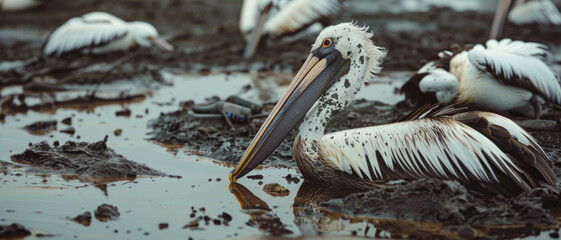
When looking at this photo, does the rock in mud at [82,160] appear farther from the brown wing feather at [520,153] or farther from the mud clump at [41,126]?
the brown wing feather at [520,153]

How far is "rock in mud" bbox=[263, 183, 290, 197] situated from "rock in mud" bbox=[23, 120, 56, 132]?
2437 millimetres

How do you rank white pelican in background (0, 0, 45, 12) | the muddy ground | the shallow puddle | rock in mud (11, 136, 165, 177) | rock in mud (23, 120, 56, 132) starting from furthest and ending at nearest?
white pelican in background (0, 0, 45, 12) → rock in mud (23, 120, 56, 132) → rock in mud (11, 136, 165, 177) → the muddy ground → the shallow puddle

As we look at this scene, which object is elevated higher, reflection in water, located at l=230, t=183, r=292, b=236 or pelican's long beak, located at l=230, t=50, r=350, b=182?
pelican's long beak, located at l=230, t=50, r=350, b=182

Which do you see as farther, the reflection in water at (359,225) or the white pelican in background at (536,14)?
the white pelican in background at (536,14)

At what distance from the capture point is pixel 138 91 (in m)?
7.61

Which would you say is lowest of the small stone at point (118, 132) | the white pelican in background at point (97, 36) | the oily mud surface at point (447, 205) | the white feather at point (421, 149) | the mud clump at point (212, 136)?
the oily mud surface at point (447, 205)

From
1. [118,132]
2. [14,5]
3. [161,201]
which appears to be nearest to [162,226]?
[161,201]

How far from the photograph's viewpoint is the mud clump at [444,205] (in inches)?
142

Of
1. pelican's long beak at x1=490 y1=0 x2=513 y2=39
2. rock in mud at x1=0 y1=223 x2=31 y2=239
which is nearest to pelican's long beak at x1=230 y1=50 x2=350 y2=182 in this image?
rock in mud at x1=0 y1=223 x2=31 y2=239

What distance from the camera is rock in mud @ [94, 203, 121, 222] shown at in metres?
3.71

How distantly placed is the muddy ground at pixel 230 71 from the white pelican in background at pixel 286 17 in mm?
283

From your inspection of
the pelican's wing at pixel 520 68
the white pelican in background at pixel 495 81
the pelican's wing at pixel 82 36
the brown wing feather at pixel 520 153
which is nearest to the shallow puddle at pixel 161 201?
the brown wing feather at pixel 520 153

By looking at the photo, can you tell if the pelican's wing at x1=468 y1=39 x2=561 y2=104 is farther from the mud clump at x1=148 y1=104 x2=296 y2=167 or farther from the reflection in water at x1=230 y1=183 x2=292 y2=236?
the reflection in water at x1=230 y1=183 x2=292 y2=236

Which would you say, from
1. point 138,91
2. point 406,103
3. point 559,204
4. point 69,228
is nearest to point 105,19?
point 138,91
